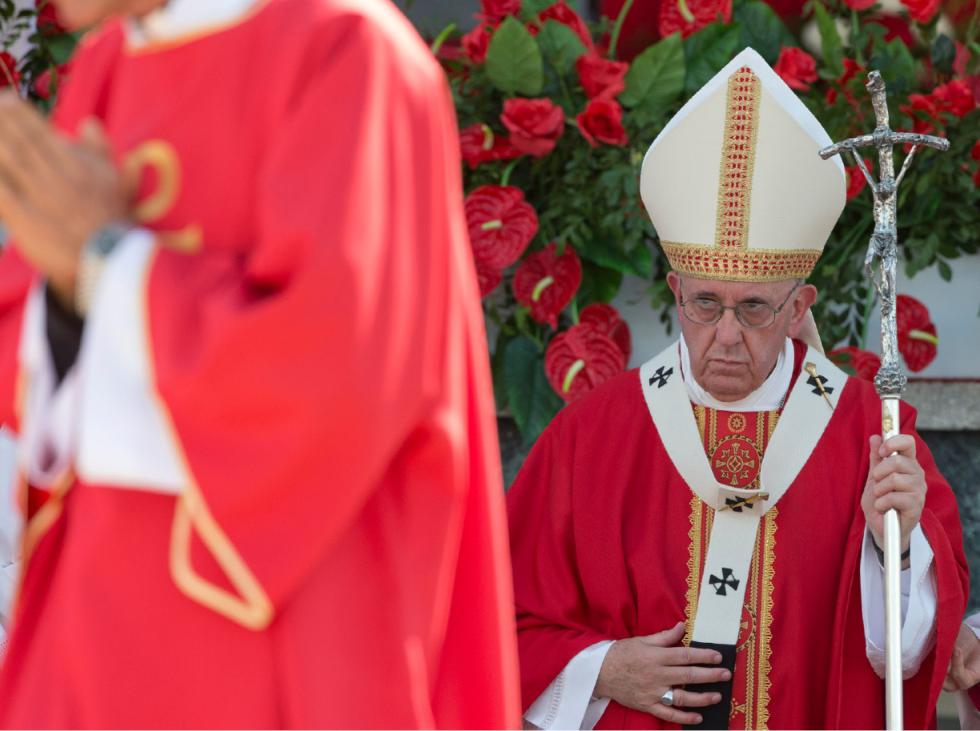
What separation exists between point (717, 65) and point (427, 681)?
3.14 metres

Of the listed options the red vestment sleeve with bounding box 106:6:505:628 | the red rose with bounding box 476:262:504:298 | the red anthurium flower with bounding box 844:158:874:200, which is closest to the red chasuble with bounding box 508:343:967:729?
the red anthurium flower with bounding box 844:158:874:200

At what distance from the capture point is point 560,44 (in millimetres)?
4742

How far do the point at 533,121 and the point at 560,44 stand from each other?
0.26 meters

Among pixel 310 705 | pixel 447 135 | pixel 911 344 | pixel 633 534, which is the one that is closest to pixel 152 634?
pixel 310 705

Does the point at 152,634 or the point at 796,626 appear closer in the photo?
the point at 152,634

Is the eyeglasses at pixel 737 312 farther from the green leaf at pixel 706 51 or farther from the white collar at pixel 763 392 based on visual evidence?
the green leaf at pixel 706 51

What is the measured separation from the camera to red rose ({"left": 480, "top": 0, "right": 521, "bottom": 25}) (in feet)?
15.7

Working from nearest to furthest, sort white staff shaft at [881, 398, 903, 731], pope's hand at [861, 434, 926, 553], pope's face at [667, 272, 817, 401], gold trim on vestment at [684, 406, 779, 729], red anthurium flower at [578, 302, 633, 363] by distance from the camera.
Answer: white staff shaft at [881, 398, 903, 731] < pope's hand at [861, 434, 926, 553] < gold trim on vestment at [684, 406, 779, 729] < pope's face at [667, 272, 817, 401] < red anthurium flower at [578, 302, 633, 363]

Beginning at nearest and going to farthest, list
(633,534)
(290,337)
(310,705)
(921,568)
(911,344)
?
(290,337) → (310,705) → (921,568) → (633,534) → (911,344)

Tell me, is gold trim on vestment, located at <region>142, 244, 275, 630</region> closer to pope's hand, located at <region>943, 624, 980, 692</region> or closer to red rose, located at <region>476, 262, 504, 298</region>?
pope's hand, located at <region>943, 624, 980, 692</region>

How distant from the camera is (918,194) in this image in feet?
15.6

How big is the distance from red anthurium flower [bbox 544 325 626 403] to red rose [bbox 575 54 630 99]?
0.66 m

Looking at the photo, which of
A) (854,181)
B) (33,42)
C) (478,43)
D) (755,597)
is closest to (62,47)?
(33,42)

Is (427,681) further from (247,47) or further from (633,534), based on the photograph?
(633,534)
